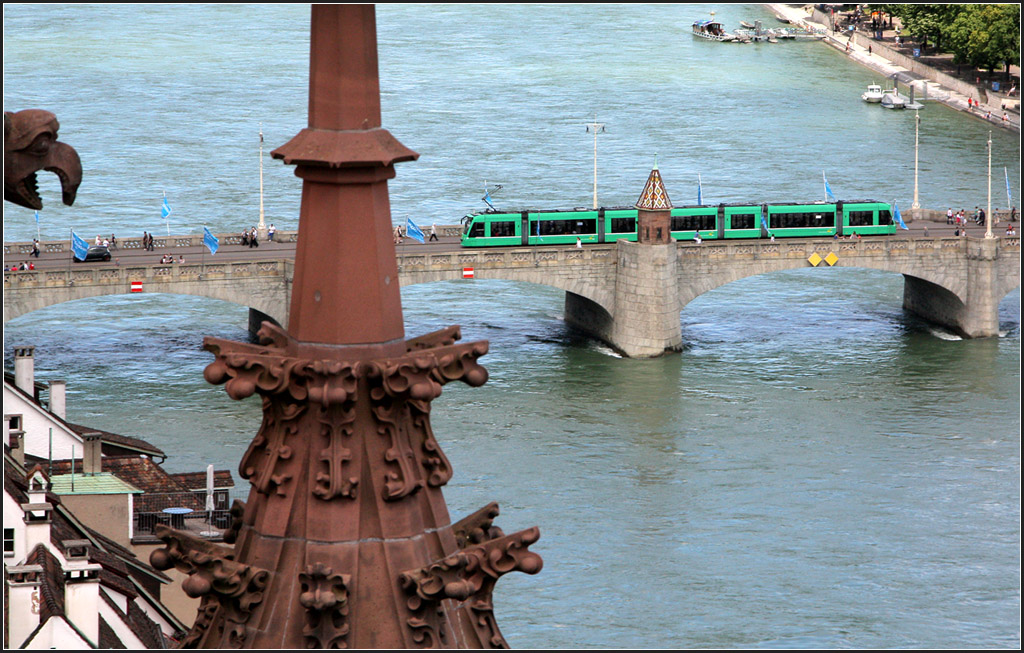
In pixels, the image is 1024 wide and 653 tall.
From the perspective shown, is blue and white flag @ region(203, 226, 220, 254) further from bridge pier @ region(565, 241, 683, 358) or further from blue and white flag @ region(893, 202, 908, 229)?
blue and white flag @ region(893, 202, 908, 229)

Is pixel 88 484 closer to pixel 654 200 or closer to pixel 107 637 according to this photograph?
pixel 107 637

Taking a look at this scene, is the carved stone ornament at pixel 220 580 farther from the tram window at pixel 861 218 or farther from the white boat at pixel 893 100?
the white boat at pixel 893 100

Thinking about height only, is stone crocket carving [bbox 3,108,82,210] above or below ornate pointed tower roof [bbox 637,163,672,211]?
above

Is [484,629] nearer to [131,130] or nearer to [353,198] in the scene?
[353,198]

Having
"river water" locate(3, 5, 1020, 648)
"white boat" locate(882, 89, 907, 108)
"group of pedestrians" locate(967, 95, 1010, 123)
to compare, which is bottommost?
"river water" locate(3, 5, 1020, 648)

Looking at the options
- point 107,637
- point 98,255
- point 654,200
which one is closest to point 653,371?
point 654,200

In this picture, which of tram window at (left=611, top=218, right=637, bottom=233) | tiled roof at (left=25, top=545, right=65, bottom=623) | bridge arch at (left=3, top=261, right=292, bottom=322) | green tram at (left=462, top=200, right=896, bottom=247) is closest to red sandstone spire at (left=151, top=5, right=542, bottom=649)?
tiled roof at (left=25, top=545, right=65, bottom=623)

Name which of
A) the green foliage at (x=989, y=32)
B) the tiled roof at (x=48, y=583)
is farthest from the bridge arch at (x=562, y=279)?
the tiled roof at (x=48, y=583)
